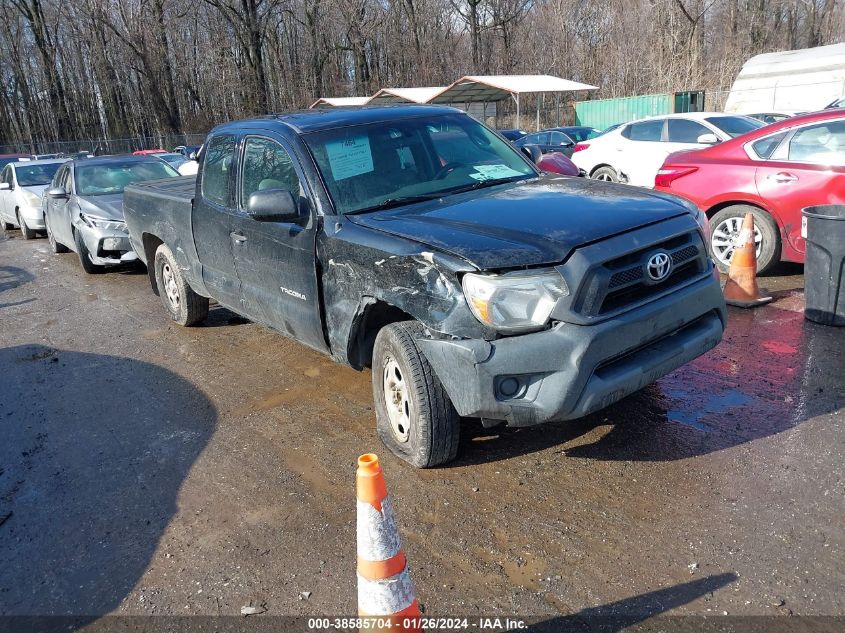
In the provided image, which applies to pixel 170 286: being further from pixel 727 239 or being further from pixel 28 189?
pixel 28 189

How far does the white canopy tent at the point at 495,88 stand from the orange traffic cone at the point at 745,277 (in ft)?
82.7

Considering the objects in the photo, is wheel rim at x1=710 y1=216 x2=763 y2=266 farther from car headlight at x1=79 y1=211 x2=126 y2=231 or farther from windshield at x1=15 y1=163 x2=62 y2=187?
windshield at x1=15 y1=163 x2=62 y2=187

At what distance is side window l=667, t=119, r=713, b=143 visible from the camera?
11.8 meters

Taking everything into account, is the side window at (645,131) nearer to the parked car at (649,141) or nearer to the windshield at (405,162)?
the parked car at (649,141)

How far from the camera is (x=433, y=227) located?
3719mm

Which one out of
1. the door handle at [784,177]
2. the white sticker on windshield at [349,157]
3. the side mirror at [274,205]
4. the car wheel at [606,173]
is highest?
the white sticker on windshield at [349,157]

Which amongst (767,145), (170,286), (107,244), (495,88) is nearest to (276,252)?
(170,286)

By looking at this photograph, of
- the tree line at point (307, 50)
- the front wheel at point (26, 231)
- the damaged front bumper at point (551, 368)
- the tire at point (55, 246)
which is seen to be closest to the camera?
the damaged front bumper at point (551, 368)

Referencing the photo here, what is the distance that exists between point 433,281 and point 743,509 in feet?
6.15

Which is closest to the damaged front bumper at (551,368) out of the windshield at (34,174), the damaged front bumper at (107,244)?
the damaged front bumper at (107,244)

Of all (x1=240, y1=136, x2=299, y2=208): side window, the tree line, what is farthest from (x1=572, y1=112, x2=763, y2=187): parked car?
the tree line

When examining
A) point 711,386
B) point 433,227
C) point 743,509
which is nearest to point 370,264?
point 433,227

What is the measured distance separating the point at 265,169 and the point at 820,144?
5412 millimetres

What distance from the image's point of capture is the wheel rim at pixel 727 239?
7.23 meters
